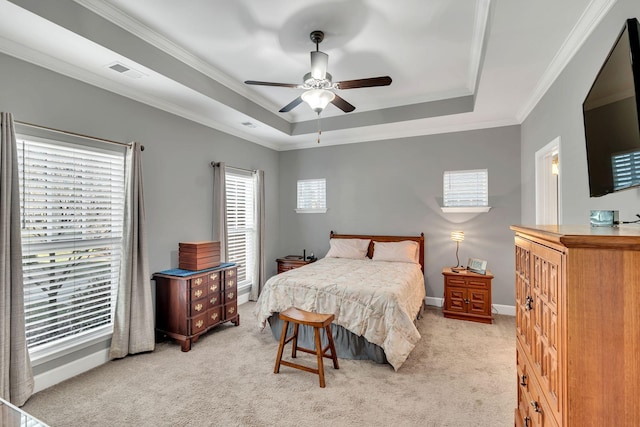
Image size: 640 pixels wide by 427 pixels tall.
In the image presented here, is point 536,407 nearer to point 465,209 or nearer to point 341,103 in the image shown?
point 341,103

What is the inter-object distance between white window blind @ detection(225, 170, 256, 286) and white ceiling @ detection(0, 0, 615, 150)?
1.08m

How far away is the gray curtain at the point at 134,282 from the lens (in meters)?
3.06

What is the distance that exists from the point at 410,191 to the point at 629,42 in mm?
3830

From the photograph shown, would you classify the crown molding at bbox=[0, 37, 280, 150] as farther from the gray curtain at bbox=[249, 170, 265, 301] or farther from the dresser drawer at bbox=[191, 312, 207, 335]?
the dresser drawer at bbox=[191, 312, 207, 335]

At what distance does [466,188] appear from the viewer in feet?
15.2

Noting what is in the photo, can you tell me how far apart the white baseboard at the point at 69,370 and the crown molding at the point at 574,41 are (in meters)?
4.80

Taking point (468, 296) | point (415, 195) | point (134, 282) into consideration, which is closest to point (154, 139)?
point (134, 282)

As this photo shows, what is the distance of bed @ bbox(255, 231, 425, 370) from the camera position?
283 cm

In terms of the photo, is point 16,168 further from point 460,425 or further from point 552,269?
point 460,425

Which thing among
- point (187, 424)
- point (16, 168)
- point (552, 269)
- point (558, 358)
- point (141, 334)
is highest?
point (16, 168)

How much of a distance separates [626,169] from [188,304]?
3.62 meters

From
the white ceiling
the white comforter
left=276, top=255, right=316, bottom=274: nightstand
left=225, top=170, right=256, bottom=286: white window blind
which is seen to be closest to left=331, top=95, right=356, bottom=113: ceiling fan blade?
the white ceiling

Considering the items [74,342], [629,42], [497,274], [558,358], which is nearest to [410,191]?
[497,274]

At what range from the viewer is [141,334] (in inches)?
125
